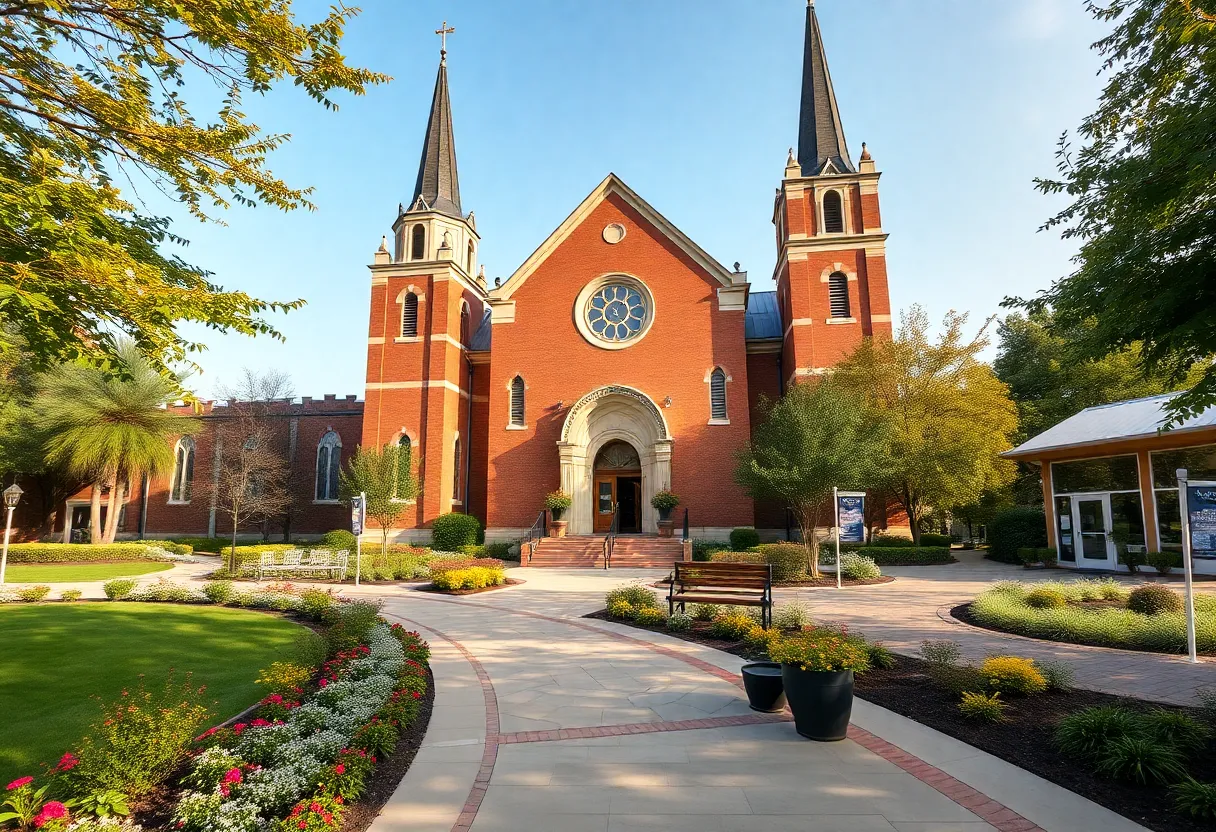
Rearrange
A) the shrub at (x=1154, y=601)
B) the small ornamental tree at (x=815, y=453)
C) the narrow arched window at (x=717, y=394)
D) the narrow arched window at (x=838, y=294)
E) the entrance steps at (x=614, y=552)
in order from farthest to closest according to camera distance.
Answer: the narrow arched window at (x=838, y=294), the narrow arched window at (x=717, y=394), the entrance steps at (x=614, y=552), the small ornamental tree at (x=815, y=453), the shrub at (x=1154, y=601)

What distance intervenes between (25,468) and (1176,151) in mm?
40575

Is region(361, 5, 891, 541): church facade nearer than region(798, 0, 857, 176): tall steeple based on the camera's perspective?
Yes

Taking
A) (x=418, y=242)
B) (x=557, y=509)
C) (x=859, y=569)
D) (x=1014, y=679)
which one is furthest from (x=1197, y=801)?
(x=418, y=242)

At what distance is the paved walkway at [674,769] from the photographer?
391 cm

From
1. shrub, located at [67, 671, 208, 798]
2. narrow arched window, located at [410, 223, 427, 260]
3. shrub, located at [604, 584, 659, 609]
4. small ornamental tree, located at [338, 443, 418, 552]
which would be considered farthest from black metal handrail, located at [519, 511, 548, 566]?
shrub, located at [67, 671, 208, 798]

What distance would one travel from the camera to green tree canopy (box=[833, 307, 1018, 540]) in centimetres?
2056

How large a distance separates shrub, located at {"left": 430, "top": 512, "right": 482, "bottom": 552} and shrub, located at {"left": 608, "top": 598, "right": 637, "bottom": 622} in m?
14.8

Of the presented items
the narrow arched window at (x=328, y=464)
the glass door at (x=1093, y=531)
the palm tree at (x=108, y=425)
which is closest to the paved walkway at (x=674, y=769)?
the glass door at (x=1093, y=531)

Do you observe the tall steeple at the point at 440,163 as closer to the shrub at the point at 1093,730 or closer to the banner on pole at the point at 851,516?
the banner on pole at the point at 851,516

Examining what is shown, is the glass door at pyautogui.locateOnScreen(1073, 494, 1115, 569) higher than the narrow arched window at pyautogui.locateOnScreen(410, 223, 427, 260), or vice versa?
the narrow arched window at pyautogui.locateOnScreen(410, 223, 427, 260)

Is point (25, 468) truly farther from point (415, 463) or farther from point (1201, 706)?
point (1201, 706)

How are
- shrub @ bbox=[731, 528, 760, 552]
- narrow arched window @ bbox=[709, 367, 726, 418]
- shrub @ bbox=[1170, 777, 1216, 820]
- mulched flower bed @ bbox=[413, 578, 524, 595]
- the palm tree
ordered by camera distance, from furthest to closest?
1. the palm tree
2. narrow arched window @ bbox=[709, 367, 726, 418]
3. shrub @ bbox=[731, 528, 760, 552]
4. mulched flower bed @ bbox=[413, 578, 524, 595]
5. shrub @ bbox=[1170, 777, 1216, 820]

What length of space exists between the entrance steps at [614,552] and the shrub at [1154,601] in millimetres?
12775

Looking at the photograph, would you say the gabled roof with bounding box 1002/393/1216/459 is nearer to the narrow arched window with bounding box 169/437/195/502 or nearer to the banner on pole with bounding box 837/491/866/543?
the banner on pole with bounding box 837/491/866/543
